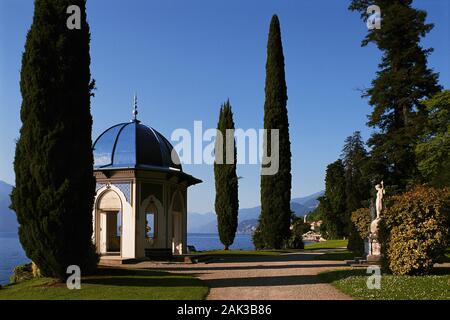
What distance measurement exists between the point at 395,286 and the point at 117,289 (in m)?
6.84

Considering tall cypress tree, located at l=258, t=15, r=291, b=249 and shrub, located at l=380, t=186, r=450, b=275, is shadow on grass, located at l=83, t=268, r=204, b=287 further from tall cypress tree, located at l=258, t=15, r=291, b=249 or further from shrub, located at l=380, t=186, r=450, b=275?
tall cypress tree, located at l=258, t=15, r=291, b=249

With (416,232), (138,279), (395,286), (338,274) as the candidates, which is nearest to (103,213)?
(138,279)

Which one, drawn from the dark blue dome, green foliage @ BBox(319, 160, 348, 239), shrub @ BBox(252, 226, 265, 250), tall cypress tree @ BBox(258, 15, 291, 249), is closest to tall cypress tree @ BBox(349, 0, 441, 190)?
tall cypress tree @ BBox(258, 15, 291, 249)

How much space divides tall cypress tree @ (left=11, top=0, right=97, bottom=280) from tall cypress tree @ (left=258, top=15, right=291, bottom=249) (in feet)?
64.7

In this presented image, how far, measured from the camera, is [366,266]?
16938mm

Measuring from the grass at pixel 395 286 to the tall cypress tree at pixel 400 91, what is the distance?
48.8ft

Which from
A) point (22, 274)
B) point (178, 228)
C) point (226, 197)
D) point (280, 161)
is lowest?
point (22, 274)

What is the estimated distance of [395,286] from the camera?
11.8m

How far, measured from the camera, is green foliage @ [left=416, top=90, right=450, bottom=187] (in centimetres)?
2659

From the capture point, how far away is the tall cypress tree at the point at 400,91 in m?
28.7

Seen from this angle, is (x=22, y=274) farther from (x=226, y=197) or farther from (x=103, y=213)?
(x=226, y=197)

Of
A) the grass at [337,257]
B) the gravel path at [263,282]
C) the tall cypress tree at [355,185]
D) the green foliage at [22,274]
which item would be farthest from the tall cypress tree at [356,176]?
the green foliage at [22,274]

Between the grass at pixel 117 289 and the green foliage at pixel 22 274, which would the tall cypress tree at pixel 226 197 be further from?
the grass at pixel 117 289
